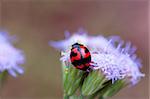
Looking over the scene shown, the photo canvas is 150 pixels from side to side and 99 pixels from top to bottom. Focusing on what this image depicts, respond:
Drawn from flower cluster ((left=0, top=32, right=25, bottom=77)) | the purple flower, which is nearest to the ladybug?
the purple flower

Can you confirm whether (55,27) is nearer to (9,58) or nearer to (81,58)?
(9,58)

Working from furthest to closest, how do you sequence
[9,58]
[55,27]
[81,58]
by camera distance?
[55,27] → [9,58] → [81,58]

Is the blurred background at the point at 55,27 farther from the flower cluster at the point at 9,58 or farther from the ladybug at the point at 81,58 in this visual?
the ladybug at the point at 81,58

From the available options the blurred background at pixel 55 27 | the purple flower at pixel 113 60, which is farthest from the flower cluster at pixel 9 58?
the blurred background at pixel 55 27

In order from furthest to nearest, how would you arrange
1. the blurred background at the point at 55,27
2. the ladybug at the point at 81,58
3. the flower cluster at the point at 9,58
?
the blurred background at the point at 55,27 < the flower cluster at the point at 9,58 < the ladybug at the point at 81,58

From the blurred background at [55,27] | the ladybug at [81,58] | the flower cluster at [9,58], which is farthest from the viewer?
the blurred background at [55,27]

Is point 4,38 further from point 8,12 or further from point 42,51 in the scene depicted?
point 8,12

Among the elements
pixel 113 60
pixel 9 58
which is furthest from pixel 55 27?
pixel 113 60
